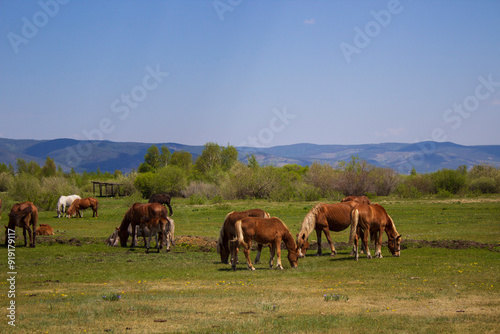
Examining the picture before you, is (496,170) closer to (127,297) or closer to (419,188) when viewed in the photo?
(419,188)

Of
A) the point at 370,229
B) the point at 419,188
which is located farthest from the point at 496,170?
the point at 370,229

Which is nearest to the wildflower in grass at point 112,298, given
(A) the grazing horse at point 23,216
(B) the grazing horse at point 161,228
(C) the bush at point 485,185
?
(B) the grazing horse at point 161,228

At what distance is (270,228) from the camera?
15.8 m

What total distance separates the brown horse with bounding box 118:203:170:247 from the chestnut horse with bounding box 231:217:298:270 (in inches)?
270

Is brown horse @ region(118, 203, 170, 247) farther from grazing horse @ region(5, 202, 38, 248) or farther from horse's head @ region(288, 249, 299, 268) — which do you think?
horse's head @ region(288, 249, 299, 268)

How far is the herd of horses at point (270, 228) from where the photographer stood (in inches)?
615

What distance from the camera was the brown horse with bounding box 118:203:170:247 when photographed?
22197 mm

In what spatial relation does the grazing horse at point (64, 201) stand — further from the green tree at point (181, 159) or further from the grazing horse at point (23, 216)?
the green tree at point (181, 159)

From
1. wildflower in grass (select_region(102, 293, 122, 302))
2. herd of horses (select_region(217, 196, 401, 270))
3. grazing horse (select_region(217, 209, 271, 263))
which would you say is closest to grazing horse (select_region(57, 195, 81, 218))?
herd of horses (select_region(217, 196, 401, 270))

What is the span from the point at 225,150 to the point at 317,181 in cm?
4133

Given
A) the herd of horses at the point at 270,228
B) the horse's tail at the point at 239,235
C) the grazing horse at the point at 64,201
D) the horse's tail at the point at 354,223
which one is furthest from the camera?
the grazing horse at the point at 64,201

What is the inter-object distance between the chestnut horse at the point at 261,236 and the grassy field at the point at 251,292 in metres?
0.54

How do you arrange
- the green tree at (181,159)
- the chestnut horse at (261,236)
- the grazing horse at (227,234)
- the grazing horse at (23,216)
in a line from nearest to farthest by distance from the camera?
1. the chestnut horse at (261,236)
2. the grazing horse at (227,234)
3. the grazing horse at (23,216)
4. the green tree at (181,159)

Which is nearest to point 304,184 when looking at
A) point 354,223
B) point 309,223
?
point 309,223
